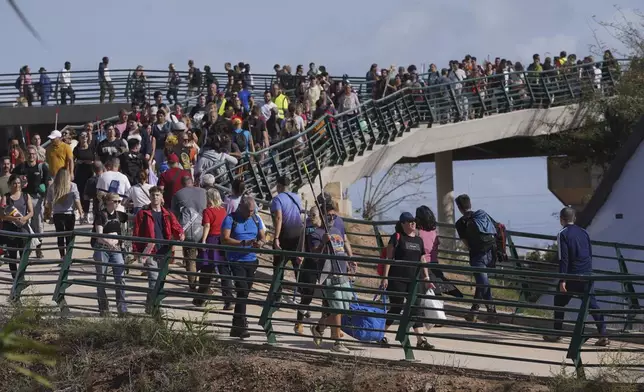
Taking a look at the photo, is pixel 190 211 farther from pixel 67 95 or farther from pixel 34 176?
pixel 67 95

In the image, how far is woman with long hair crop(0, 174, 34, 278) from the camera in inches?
596

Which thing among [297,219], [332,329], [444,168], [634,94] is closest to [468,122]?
[634,94]

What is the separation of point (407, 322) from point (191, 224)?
4.13 meters

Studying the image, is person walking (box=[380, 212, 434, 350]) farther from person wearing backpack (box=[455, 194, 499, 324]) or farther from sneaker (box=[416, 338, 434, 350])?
person wearing backpack (box=[455, 194, 499, 324])

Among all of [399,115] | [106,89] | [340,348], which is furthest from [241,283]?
[106,89]

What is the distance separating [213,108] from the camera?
834 inches

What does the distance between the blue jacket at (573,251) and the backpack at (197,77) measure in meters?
24.9

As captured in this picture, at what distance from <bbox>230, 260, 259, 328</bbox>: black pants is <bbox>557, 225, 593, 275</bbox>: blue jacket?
2.94 metres

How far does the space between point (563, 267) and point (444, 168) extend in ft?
84.4

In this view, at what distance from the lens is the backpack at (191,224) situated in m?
13.5

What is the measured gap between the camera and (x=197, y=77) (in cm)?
3559

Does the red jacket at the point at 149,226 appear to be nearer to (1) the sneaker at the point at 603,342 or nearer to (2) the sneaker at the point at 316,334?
(2) the sneaker at the point at 316,334

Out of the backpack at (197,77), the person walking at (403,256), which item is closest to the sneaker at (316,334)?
the person walking at (403,256)

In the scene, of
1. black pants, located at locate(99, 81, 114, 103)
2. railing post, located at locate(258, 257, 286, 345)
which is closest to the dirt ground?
railing post, located at locate(258, 257, 286, 345)
